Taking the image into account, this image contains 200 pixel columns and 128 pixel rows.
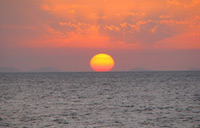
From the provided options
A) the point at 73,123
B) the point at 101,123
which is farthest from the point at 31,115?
the point at 101,123

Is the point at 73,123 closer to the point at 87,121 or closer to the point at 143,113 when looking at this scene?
the point at 87,121

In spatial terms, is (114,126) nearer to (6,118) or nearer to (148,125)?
(148,125)

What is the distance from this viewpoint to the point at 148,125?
25062 mm

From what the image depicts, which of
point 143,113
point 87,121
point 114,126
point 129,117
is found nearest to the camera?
point 114,126

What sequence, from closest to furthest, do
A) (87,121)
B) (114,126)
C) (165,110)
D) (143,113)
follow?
(114,126), (87,121), (143,113), (165,110)

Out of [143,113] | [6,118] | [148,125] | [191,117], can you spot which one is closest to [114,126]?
[148,125]

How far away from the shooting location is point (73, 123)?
25.9 meters

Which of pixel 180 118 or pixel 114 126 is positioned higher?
pixel 180 118

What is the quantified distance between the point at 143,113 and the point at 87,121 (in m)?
8.35

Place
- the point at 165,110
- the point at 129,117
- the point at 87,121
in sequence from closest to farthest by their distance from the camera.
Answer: the point at 87,121, the point at 129,117, the point at 165,110

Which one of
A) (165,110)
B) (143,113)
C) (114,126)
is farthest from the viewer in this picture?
(165,110)

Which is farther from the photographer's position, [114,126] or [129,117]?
[129,117]

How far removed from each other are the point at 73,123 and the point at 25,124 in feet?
16.7

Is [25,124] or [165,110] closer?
[25,124]
